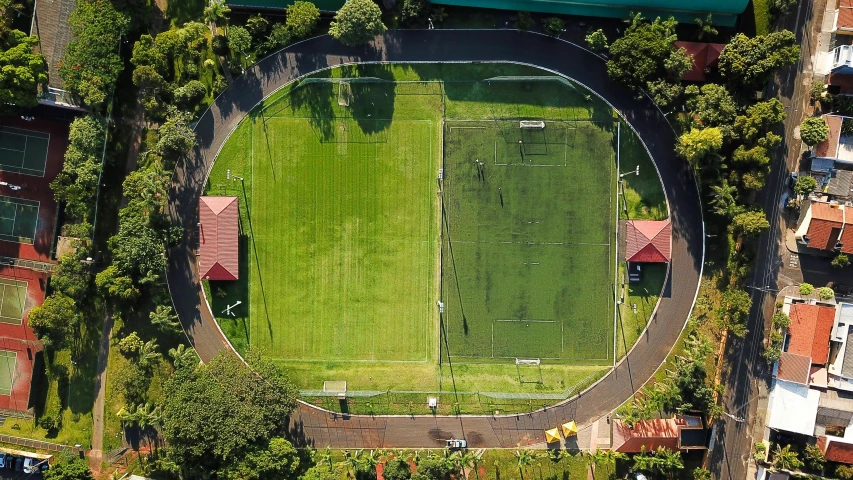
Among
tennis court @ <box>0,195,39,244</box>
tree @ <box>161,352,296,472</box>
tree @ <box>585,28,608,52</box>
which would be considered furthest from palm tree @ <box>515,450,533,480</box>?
tennis court @ <box>0,195,39,244</box>

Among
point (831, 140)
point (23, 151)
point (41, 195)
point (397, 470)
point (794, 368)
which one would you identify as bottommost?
point (397, 470)

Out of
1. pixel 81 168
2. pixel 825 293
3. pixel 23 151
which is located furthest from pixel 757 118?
pixel 23 151

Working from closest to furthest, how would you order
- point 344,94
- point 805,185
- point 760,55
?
1. point 760,55
2. point 805,185
3. point 344,94

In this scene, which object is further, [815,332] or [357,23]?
[815,332]

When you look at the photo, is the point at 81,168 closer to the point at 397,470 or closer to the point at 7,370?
the point at 7,370

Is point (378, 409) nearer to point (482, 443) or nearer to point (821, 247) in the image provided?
point (482, 443)

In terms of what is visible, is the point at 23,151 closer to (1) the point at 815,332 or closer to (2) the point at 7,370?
(2) the point at 7,370

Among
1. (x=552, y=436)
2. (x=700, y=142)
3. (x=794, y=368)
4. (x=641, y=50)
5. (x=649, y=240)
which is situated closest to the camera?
(x=700, y=142)

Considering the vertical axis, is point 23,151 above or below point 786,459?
above

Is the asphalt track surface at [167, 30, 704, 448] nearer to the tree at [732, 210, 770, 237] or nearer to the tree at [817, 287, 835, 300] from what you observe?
the tree at [732, 210, 770, 237]
